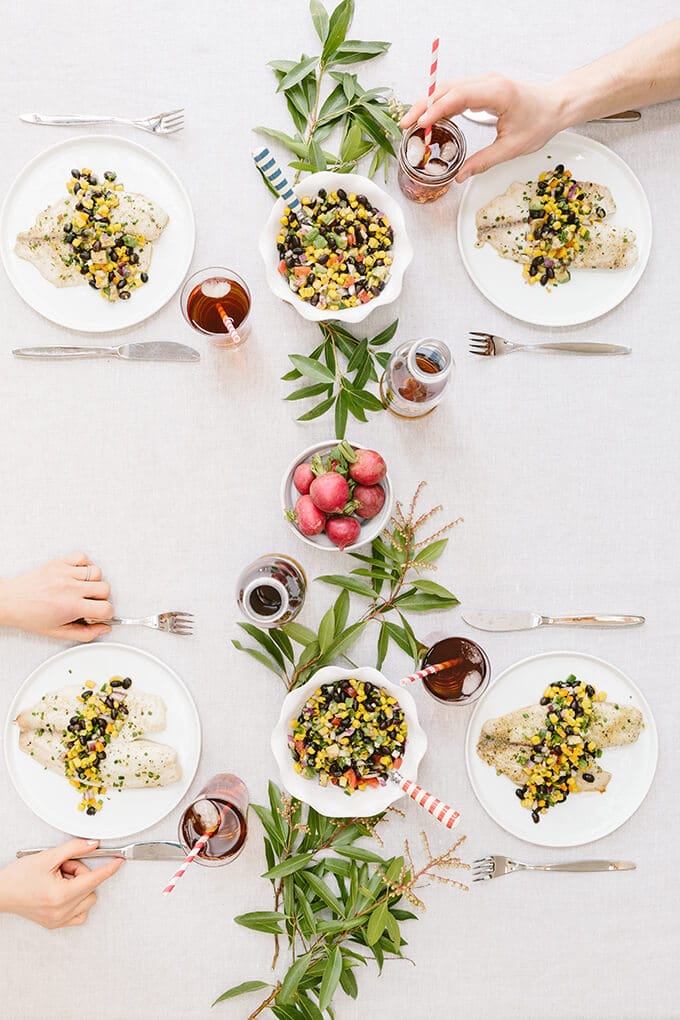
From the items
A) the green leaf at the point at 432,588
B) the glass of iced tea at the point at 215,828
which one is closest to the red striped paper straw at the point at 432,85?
the green leaf at the point at 432,588

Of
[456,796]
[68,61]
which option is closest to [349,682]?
[456,796]

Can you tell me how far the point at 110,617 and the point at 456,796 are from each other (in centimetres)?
72

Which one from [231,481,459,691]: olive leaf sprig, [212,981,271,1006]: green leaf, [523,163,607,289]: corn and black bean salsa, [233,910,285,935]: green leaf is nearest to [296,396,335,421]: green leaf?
[231,481,459,691]: olive leaf sprig

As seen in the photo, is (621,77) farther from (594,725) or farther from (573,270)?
(594,725)

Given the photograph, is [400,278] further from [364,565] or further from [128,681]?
[128,681]

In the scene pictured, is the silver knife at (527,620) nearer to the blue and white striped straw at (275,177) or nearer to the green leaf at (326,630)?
the green leaf at (326,630)

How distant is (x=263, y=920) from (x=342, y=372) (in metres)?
0.99

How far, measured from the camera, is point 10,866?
57.0 inches

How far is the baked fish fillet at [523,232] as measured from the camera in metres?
1.45

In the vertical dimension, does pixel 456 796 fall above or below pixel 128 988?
above

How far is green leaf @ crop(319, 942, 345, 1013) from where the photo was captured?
138cm

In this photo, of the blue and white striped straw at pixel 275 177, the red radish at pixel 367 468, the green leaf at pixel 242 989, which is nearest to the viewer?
the blue and white striped straw at pixel 275 177

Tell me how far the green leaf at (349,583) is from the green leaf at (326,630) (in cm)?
6

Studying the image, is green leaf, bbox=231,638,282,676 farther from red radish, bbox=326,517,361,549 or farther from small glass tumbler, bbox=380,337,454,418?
small glass tumbler, bbox=380,337,454,418
